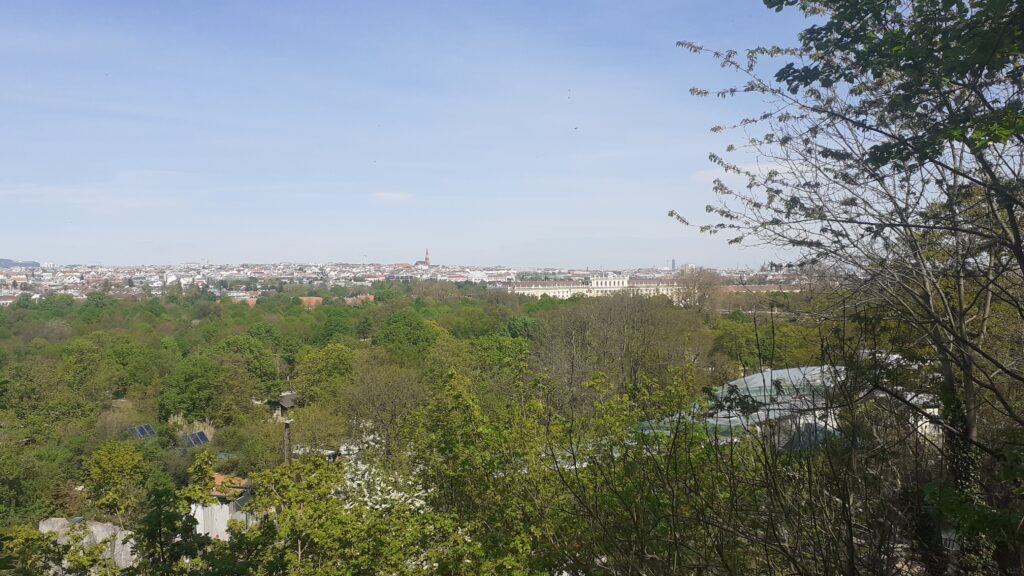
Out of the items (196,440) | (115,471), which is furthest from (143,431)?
(115,471)

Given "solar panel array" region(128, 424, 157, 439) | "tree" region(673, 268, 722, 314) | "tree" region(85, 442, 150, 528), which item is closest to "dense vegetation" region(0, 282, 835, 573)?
"tree" region(85, 442, 150, 528)

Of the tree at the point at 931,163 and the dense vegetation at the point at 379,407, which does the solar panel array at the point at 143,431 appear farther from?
the tree at the point at 931,163

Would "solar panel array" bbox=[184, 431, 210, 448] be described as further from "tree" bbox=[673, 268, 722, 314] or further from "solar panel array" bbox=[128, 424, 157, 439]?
"tree" bbox=[673, 268, 722, 314]

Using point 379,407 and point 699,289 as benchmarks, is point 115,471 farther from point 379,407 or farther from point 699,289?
point 699,289

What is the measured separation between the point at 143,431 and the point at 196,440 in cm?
156

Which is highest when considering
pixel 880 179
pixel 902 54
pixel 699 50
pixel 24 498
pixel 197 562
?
pixel 699 50

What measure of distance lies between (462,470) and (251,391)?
2050 centimetres

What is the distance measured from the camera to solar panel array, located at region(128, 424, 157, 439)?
66.4 ft

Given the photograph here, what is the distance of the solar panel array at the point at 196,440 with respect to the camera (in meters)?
21.0

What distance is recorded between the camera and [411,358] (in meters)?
27.0

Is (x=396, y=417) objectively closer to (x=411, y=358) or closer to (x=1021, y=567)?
(x=411, y=358)

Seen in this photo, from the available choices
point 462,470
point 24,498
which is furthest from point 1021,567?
point 24,498

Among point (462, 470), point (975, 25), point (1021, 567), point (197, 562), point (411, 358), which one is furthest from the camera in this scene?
point (411, 358)

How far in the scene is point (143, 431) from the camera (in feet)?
68.6
